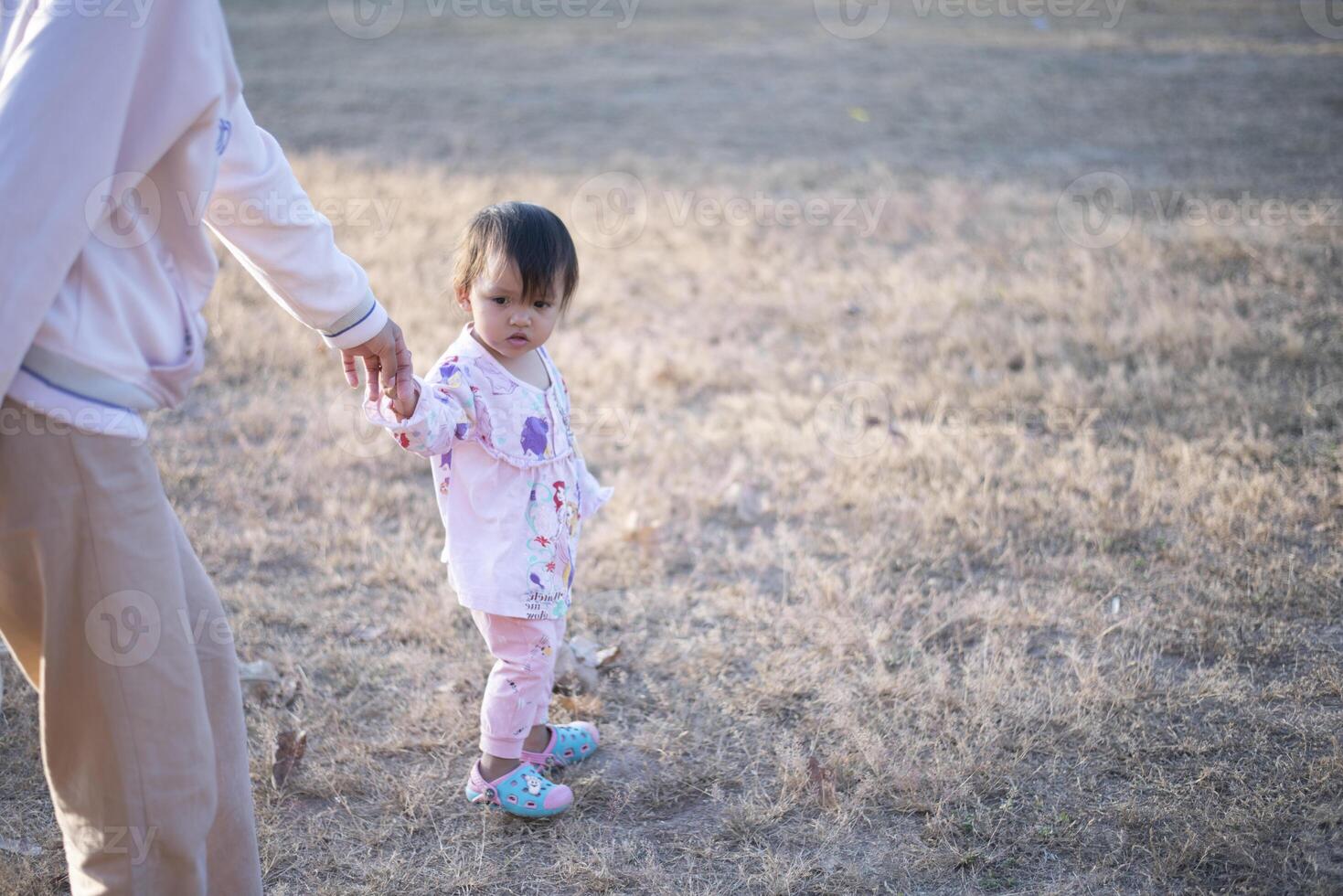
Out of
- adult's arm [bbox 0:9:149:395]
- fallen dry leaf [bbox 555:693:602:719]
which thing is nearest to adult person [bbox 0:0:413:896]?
adult's arm [bbox 0:9:149:395]

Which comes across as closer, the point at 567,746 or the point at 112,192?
the point at 112,192

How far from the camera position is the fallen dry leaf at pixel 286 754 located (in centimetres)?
270

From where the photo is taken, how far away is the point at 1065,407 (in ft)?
15.3

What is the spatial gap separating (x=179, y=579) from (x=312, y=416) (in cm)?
334

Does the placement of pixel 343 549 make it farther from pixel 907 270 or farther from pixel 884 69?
pixel 884 69

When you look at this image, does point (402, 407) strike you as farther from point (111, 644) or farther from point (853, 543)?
point (853, 543)

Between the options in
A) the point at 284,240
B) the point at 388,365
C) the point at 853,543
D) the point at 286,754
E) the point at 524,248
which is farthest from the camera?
the point at 853,543

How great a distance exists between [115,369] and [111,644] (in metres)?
0.38

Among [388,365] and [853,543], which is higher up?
[388,365]

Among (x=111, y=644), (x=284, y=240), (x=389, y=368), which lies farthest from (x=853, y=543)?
(x=111, y=644)

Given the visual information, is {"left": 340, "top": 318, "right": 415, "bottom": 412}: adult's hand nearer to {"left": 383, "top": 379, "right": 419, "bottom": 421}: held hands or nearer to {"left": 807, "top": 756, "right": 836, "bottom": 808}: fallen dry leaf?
{"left": 383, "top": 379, "right": 419, "bottom": 421}: held hands

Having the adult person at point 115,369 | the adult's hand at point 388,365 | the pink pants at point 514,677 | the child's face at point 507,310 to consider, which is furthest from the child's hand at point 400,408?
the pink pants at point 514,677

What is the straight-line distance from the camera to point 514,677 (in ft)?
8.22

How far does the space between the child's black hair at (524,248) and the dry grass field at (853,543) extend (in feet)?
3.99
